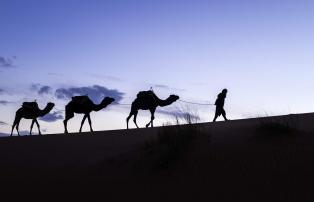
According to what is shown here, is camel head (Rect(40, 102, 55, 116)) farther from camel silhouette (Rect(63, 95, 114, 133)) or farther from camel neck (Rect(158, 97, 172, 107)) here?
camel neck (Rect(158, 97, 172, 107))

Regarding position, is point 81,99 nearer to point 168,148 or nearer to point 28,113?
point 28,113

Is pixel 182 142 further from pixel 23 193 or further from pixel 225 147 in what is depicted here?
pixel 23 193

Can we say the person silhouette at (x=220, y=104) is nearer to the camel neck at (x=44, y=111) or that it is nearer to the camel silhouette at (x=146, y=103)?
the camel silhouette at (x=146, y=103)

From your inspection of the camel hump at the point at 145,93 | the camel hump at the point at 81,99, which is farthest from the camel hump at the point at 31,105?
the camel hump at the point at 145,93

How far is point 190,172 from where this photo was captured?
354 inches

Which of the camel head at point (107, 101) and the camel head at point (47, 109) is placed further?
the camel head at point (47, 109)

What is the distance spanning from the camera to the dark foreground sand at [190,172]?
318 inches

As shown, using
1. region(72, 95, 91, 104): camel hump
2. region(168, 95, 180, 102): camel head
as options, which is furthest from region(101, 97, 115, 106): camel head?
region(168, 95, 180, 102): camel head

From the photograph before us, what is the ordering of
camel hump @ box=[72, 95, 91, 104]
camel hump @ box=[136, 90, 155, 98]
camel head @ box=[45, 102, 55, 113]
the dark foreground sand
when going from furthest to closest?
camel head @ box=[45, 102, 55, 113] < camel hump @ box=[72, 95, 91, 104] < camel hump @ box=[136, 90, 155, 98] < the dark foreground sand

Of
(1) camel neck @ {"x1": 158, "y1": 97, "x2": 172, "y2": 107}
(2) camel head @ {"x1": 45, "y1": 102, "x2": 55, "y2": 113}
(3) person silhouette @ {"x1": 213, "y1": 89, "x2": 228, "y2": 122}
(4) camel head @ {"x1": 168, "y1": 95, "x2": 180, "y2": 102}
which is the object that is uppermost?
(2) camel head @ {"x1": 45, "y1": 102, "x2": 55, "y2": 113}

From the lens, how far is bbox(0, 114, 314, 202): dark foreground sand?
808 cm

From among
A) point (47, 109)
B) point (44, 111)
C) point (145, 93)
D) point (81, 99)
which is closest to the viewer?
point (145, 93)

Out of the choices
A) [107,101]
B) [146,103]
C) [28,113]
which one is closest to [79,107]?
[107,101]

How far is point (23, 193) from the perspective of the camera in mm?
9305
